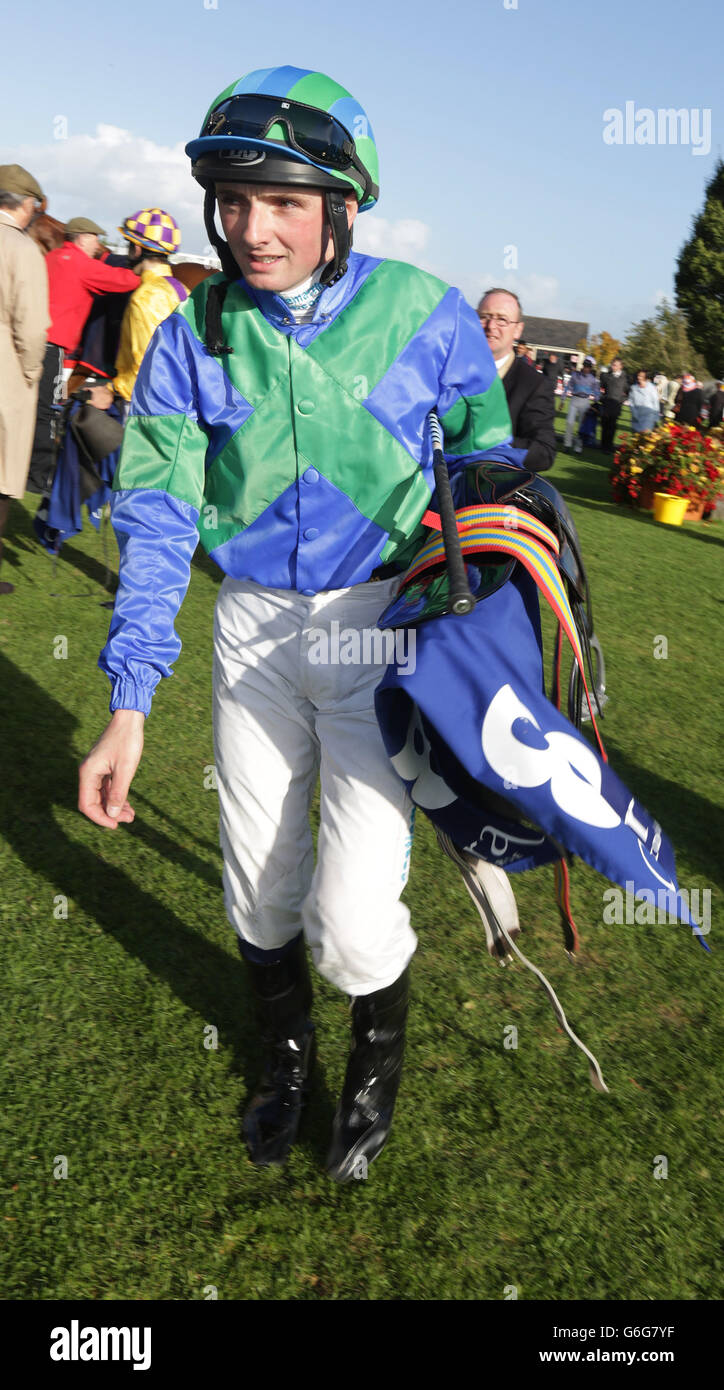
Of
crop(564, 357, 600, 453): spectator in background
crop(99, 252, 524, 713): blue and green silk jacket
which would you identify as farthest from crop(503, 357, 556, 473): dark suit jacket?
crop(564, 357, 600, 453): spectator in background

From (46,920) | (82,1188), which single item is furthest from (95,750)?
(46,920)

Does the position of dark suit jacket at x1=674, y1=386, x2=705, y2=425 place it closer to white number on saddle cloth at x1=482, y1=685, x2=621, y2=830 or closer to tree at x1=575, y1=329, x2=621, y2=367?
white number on saddle cloth at x1=482, y1=685, x2=621, y2=830

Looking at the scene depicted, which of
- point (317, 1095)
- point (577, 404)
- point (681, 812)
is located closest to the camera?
point (317, 1095)

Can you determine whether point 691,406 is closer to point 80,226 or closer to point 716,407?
point 716,407

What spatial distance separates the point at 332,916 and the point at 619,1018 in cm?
156

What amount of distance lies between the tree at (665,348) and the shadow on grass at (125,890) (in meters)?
52.8

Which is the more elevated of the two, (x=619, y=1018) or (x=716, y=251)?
(x=716, y=251)

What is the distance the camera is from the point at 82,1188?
2.51 m

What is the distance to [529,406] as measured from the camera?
665 cm

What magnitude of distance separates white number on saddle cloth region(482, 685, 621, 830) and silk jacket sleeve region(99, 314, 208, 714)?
720 millimetres

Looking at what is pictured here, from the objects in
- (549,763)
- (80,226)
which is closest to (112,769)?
(549,763)

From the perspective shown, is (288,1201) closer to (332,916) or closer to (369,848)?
(332,916)

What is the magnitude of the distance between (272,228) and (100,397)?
512cm

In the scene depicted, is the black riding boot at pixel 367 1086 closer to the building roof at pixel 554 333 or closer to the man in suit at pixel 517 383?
the man in suit at pixel 517 383
